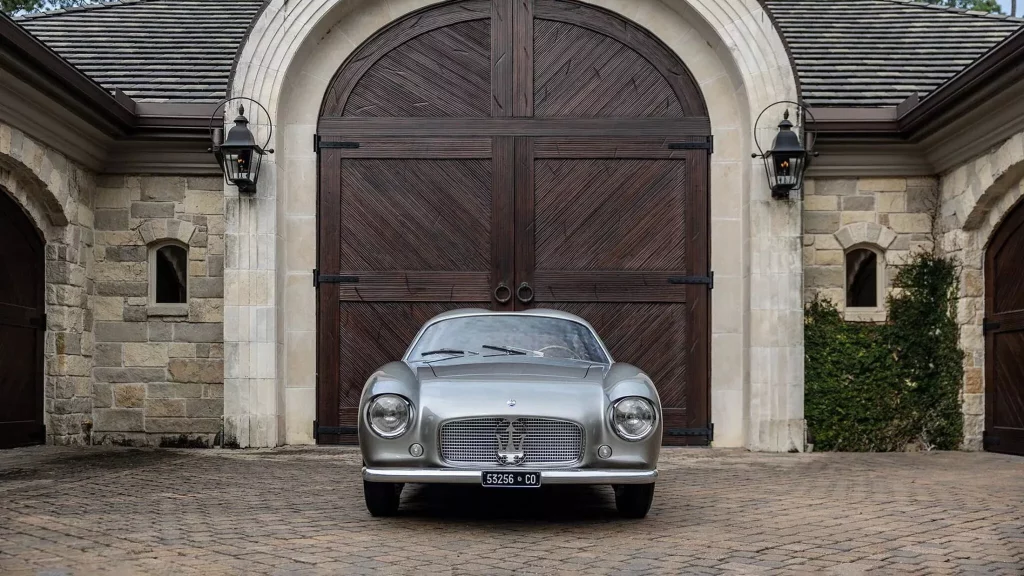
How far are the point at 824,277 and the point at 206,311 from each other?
6.73 metres

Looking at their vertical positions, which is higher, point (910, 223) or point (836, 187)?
point (836, 187)

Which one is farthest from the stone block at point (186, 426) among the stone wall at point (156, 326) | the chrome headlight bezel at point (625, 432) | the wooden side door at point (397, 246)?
the chrome headlight bezel at point (625, 432)

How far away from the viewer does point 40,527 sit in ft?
19.5

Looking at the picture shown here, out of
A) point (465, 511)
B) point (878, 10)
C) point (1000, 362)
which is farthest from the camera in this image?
point (878, 10)

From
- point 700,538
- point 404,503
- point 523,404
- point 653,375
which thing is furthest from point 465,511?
point 653,375

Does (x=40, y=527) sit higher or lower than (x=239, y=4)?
lower

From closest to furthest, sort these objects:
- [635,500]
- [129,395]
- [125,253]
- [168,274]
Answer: [635,500] → [129,395] → [125,253] → [168,274]

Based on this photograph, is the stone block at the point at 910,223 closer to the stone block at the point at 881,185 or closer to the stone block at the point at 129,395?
the stone block at the point at 881,185

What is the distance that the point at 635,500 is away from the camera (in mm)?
6363

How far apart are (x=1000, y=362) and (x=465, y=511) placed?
22.4ft

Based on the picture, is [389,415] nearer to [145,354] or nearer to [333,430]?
[333,430]

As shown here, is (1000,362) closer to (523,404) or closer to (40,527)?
(523,404)

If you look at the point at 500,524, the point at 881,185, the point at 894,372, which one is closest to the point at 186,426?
the point at 500,524

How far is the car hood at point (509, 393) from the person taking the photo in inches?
237
